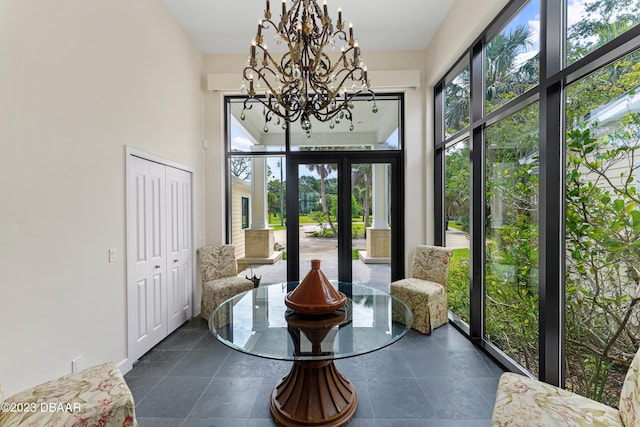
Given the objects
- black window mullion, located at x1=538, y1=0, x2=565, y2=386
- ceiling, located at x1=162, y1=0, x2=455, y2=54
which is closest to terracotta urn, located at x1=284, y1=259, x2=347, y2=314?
black window mullion, located at x1=538, y1=0, x2=565, y2=386

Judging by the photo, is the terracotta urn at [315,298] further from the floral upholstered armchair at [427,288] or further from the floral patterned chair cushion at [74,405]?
the floral upholstered armchair at [427,288]

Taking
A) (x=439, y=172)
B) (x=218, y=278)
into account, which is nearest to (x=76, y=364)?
(x=218, y=278)

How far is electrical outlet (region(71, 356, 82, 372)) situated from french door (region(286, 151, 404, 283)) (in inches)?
97.2

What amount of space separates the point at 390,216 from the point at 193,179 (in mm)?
2831

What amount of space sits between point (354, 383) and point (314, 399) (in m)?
0.55

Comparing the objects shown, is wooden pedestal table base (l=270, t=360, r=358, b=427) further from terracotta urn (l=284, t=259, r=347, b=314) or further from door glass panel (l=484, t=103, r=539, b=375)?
door glass panel (l=484, t=103, r=539, b=375)

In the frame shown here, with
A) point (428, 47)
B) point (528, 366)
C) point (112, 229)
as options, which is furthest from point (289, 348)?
point (428, 47)

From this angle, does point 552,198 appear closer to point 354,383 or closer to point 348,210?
point 354,383

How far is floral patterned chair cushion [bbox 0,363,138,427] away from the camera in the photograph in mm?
1162

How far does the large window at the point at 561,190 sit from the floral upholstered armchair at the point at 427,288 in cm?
48

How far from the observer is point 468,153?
3.03m

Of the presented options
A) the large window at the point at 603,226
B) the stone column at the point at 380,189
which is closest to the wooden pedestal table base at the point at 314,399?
the large window at the point at 603,226

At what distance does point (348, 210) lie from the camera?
13.2ft

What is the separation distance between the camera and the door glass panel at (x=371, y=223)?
13.2 ft
